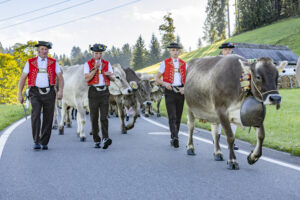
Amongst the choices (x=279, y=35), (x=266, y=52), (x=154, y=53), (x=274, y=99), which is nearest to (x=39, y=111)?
(x=274, y=99)

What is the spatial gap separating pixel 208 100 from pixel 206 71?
0.53 m

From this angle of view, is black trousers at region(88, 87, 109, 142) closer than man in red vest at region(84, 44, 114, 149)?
No

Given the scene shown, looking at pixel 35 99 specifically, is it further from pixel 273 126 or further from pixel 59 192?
pixel 273 126

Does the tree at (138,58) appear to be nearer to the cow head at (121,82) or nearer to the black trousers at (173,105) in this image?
the cow head at (121,82)

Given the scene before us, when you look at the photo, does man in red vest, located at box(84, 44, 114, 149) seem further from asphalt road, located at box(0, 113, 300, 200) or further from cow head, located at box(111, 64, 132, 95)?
cow head, located at box(111, 64, 132, 95)

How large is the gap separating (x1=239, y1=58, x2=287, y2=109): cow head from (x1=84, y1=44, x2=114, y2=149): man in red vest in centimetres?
325

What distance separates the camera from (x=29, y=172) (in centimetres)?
528

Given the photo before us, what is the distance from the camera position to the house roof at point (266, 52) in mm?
49656

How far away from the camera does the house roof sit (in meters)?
49.7

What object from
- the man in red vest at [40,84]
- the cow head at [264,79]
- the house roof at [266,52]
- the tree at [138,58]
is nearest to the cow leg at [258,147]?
the cow head at [264,79]

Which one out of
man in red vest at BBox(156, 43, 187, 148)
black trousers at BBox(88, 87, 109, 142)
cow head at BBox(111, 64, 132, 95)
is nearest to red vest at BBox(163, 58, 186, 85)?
man in red vest at BBox(156, 43, 187, 148)

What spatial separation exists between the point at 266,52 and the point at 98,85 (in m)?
49.1

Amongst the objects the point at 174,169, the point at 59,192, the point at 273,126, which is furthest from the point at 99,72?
the point at 273,126

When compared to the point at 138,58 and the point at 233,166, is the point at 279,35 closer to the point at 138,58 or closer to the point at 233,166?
the point at 138,58
